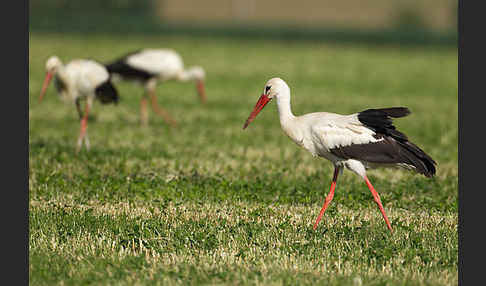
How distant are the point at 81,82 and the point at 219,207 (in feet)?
15.8

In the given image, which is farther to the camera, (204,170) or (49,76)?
(49,76)

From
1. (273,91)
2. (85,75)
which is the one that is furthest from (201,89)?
(273,91)

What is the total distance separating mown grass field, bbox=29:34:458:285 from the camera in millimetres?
5762

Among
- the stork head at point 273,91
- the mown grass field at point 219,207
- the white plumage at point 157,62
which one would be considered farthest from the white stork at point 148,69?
the stork head at point 273,91

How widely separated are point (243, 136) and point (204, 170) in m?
3.59

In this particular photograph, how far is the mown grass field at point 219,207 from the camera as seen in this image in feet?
18.9

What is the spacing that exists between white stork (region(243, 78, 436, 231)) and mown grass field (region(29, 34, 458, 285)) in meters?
0.63

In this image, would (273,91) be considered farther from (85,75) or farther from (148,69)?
(148,69)

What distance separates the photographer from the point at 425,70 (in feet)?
98.0

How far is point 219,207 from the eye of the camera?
25.5 ft

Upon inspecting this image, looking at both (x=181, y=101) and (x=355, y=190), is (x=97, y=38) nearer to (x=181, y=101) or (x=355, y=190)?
(x=181, y=101)

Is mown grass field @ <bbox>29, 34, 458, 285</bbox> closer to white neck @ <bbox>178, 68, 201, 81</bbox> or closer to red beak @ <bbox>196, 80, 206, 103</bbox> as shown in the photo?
red beak @ <bbox>196, 80, 206, 103</bbox>

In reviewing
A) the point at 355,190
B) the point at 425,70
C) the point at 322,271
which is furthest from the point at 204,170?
the point at 425,70

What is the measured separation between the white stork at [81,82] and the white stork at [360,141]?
17.3 ft
